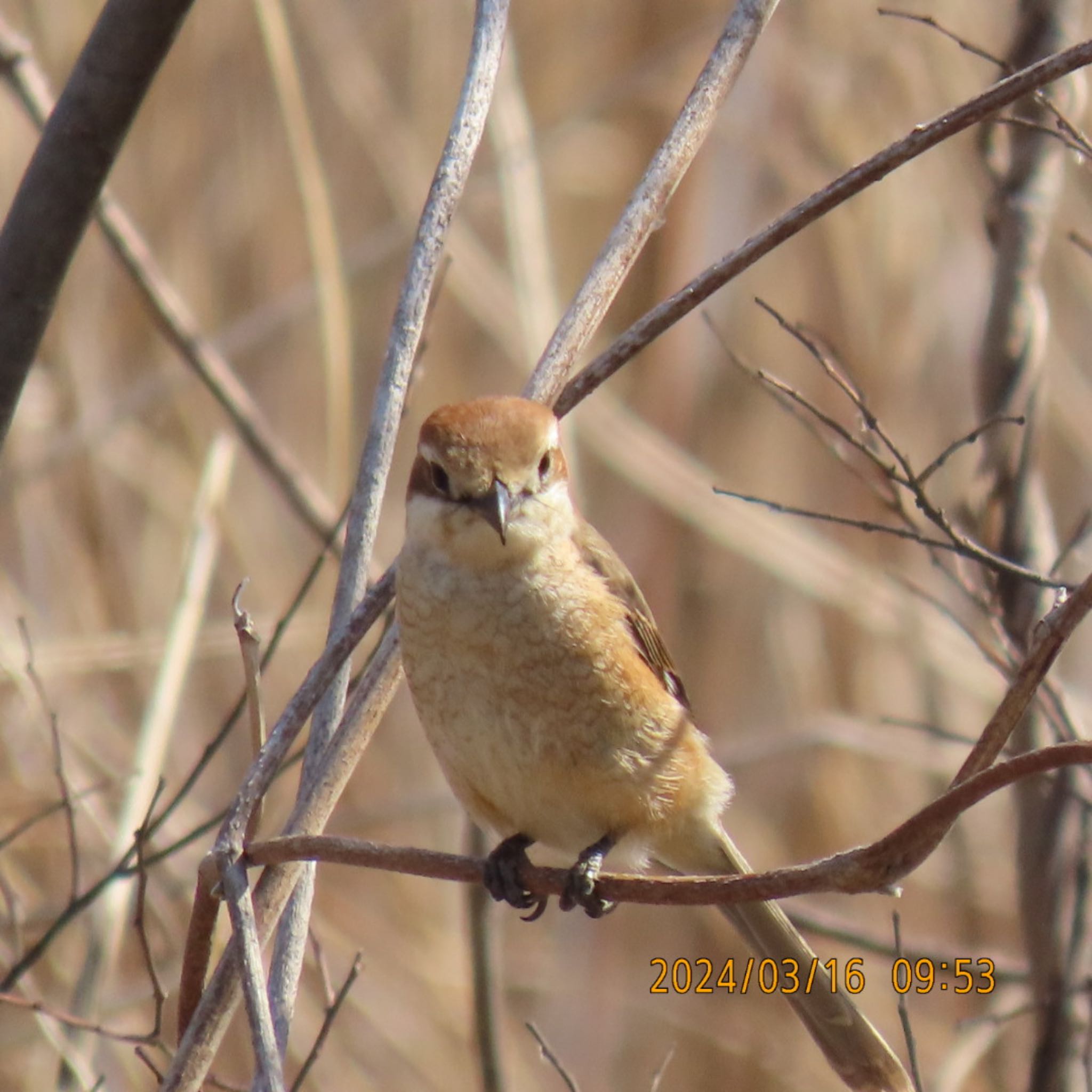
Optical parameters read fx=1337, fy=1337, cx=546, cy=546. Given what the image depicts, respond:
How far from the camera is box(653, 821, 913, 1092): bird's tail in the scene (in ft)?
7.98

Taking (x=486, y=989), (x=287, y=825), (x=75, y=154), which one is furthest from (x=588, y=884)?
(x=486, y=989)

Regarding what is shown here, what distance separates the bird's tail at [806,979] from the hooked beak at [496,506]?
736 mm

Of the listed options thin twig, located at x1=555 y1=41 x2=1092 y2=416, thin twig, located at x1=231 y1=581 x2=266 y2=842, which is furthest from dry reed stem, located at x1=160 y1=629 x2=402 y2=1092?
thin twig, located at x1=555 y1=41 x2=1092 y2=416

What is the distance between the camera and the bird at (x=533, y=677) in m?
2.31

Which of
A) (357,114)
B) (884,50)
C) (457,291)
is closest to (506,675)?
(457,291)

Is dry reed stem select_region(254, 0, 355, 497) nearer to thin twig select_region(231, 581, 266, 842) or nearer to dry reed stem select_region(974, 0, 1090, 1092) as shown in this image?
dry reed stem select_region(974, 0, 1090, 1092)

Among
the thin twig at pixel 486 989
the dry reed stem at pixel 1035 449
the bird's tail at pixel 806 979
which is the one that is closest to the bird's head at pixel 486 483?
the bird's tail at pixel 806 979

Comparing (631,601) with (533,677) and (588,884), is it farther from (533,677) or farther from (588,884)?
(588,884)

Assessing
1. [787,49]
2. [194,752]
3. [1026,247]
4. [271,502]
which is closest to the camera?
[1026,247]

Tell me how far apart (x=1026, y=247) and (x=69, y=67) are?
3250mm

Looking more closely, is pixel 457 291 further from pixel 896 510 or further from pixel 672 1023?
pixel 672 1023

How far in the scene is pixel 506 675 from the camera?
2.31 metres

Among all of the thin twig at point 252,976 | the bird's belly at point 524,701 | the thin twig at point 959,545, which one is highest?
the thin twig at point 959,545
